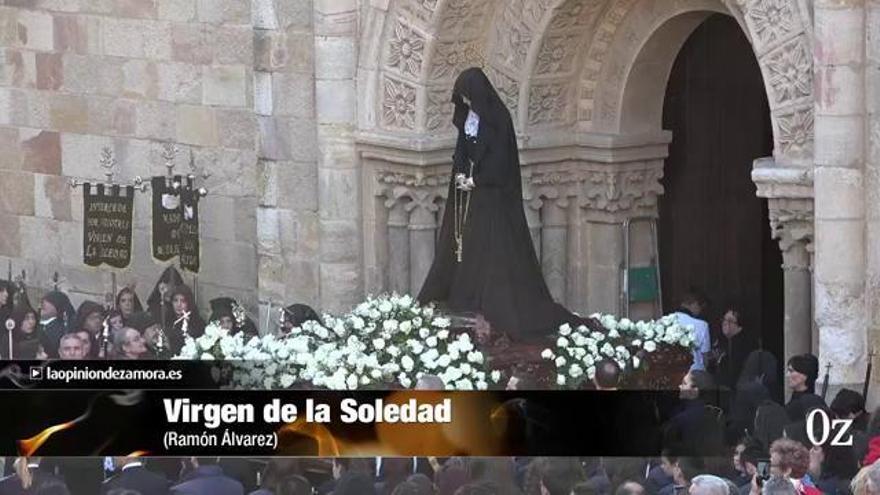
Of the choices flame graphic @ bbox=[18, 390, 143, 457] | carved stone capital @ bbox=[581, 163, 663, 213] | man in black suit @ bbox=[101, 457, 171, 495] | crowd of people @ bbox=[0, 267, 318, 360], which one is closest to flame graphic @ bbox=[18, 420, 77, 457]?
flame graphic @ bbox=[18, 390, 143, 457]

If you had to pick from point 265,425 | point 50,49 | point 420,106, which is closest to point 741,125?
point 420,106

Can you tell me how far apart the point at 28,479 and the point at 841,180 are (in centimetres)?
592

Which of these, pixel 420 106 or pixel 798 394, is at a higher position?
pixel 420 106

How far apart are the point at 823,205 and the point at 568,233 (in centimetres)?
369

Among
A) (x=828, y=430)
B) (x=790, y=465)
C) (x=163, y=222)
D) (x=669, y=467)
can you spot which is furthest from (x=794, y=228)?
(x=163, y=222)

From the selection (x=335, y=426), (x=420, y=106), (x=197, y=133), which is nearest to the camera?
(x=335, y=426)

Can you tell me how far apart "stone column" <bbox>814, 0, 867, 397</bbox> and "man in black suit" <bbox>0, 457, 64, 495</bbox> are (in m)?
5.52

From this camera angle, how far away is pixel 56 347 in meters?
22.7

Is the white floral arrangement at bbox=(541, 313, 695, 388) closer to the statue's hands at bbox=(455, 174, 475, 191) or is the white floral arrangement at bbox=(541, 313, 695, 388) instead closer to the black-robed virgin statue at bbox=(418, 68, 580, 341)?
the black-robed virgin statue at bbox=(418, 68, 580, 341)

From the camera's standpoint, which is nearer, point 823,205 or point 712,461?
point 712,461

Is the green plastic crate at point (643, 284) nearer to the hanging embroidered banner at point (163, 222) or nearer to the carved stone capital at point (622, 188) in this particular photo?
the carved stone capital at point (622, 188)

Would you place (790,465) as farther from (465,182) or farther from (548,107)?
(548,107)

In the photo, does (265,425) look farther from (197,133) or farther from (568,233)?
(197,133)

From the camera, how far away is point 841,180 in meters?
19.2
